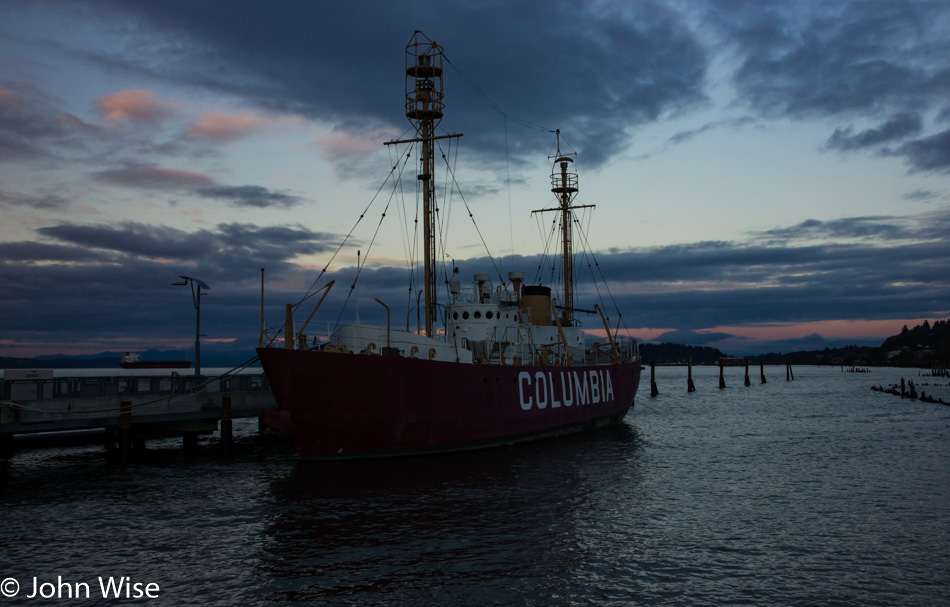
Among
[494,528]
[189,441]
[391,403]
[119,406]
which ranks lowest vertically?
[494,528]

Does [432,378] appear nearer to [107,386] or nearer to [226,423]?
[226,423]

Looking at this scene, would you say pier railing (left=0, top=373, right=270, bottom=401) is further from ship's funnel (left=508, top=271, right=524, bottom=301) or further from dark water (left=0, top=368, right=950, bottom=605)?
ship's funnel (left=508, top=271, right=524, bottom=301)

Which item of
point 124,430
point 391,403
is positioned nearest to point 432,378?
point 391,403

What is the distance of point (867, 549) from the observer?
13.3 m

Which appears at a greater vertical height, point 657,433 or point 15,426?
point 15,426

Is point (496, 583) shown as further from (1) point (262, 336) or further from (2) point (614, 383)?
(2) point (614, 383)

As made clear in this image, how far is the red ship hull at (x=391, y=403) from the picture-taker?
19.5 m

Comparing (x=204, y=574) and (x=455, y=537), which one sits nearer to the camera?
(x=204, y=574)

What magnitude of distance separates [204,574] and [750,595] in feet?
31.6

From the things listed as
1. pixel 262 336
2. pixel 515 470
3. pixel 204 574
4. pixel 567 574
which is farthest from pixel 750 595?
pixel 262 336

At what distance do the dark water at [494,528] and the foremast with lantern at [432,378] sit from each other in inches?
45.3

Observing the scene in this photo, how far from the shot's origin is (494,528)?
14.3m

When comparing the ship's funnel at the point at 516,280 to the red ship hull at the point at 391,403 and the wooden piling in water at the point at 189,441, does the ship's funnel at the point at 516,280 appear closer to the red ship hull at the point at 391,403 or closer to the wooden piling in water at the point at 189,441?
the red ship hull at the point at 391,403

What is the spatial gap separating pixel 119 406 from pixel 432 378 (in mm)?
12498
